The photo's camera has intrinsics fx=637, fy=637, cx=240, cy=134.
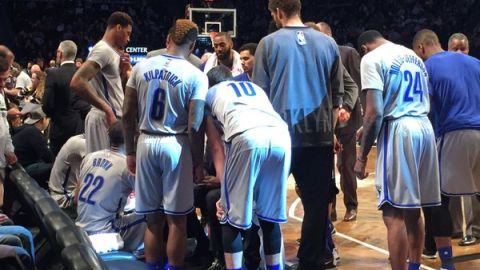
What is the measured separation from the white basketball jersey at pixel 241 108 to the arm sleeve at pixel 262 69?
143mm

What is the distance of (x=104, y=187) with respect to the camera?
4203 mm

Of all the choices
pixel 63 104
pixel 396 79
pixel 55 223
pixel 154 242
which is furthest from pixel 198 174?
pixel 63 104

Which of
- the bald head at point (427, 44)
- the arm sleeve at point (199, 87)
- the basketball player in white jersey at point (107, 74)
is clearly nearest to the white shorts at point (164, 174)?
the arm sleeve at point (199, 87)

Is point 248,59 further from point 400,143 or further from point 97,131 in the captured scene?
point 400,143

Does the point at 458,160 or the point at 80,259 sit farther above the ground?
the point at 80,259

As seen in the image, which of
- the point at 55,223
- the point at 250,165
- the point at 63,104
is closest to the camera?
the point at 55,223

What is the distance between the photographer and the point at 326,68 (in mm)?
3959

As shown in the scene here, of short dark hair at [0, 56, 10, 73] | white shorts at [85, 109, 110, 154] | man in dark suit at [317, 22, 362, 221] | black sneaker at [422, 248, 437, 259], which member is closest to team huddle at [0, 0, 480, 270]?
white shorts at [85, 109, 110, 154]

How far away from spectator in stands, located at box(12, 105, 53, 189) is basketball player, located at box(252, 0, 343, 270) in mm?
2765

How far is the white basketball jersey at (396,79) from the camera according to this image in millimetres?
3941

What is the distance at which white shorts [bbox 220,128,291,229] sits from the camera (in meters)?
3.55

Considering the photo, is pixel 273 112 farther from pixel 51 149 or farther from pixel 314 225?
pixel 51 149

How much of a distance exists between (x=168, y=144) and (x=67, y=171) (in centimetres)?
177

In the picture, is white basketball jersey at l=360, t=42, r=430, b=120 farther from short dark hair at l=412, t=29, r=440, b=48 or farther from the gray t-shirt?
the gray t-shirt
